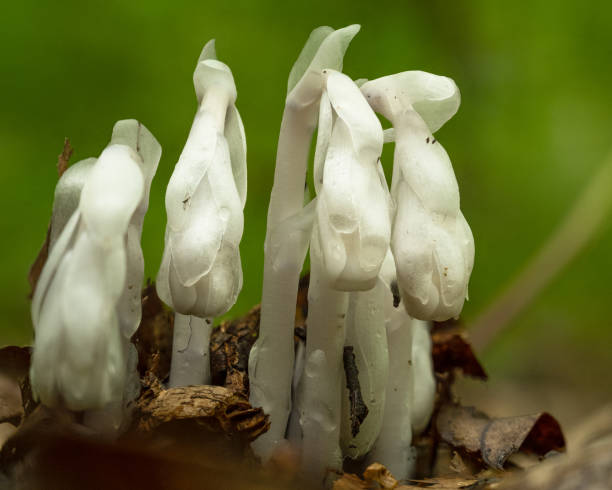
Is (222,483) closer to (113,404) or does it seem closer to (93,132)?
(113,404)

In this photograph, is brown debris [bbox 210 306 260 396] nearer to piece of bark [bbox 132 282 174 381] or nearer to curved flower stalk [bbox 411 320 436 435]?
piece of bark [bbox 132 282 174 381]

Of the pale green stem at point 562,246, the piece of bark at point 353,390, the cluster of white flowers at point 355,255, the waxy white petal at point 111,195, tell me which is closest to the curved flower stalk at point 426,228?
the cluster of white flowers at point 355,255

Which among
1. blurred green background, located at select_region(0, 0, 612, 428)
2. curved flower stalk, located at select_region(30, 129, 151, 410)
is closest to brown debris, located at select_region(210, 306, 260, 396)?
curved flower stalk, located at select_region(30, 129, 151, 410)

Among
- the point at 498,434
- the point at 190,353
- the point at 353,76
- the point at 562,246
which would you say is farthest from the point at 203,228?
the point at 562,246

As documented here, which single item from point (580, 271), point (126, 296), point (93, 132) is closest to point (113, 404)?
point (126, 296)

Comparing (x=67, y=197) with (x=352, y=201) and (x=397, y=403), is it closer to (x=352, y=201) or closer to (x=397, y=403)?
(x=352, y=201)

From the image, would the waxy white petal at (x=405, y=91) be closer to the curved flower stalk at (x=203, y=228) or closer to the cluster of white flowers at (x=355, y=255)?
the cluster of white flowers at (x=355, y=255)
